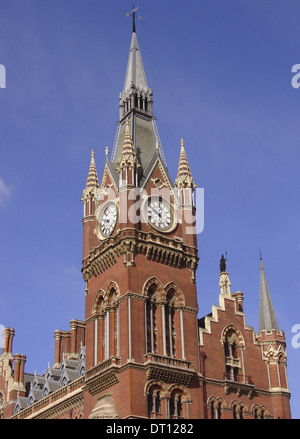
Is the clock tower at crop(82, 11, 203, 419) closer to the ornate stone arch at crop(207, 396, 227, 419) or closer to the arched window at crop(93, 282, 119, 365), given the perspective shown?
the arched window at crop(93, 282, 119, 365)

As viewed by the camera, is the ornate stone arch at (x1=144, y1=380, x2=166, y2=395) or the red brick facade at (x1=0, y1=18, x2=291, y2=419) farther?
the red brick facade at (x1=0, y1=18, x2=291, y2=419)

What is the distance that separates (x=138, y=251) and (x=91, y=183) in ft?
36.0

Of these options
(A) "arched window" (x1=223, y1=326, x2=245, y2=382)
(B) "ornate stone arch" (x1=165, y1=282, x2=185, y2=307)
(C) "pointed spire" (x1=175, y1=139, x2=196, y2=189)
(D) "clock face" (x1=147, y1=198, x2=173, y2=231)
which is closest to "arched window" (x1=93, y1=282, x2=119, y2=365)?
(B) "ornate stone arch" (x1=165, y1=282, x2=185, y2=307)

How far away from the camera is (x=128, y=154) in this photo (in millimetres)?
67750

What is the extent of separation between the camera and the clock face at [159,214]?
6594 centimetres

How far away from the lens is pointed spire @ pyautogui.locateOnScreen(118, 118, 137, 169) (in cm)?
6706

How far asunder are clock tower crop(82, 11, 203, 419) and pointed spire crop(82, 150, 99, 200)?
0.09 metres

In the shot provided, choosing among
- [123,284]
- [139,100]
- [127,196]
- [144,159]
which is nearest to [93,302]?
[123,284]

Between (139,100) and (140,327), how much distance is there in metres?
25.1

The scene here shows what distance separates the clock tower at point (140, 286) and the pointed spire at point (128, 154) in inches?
3.3

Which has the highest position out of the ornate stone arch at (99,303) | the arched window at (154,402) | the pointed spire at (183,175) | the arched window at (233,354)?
the pointed spire at (183,175)

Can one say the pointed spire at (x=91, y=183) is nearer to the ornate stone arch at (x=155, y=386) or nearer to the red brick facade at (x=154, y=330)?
the red brick facade at (x=154, y=330)

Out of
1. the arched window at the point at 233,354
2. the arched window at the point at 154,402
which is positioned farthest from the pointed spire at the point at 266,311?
the arched window at the point at 154,402
